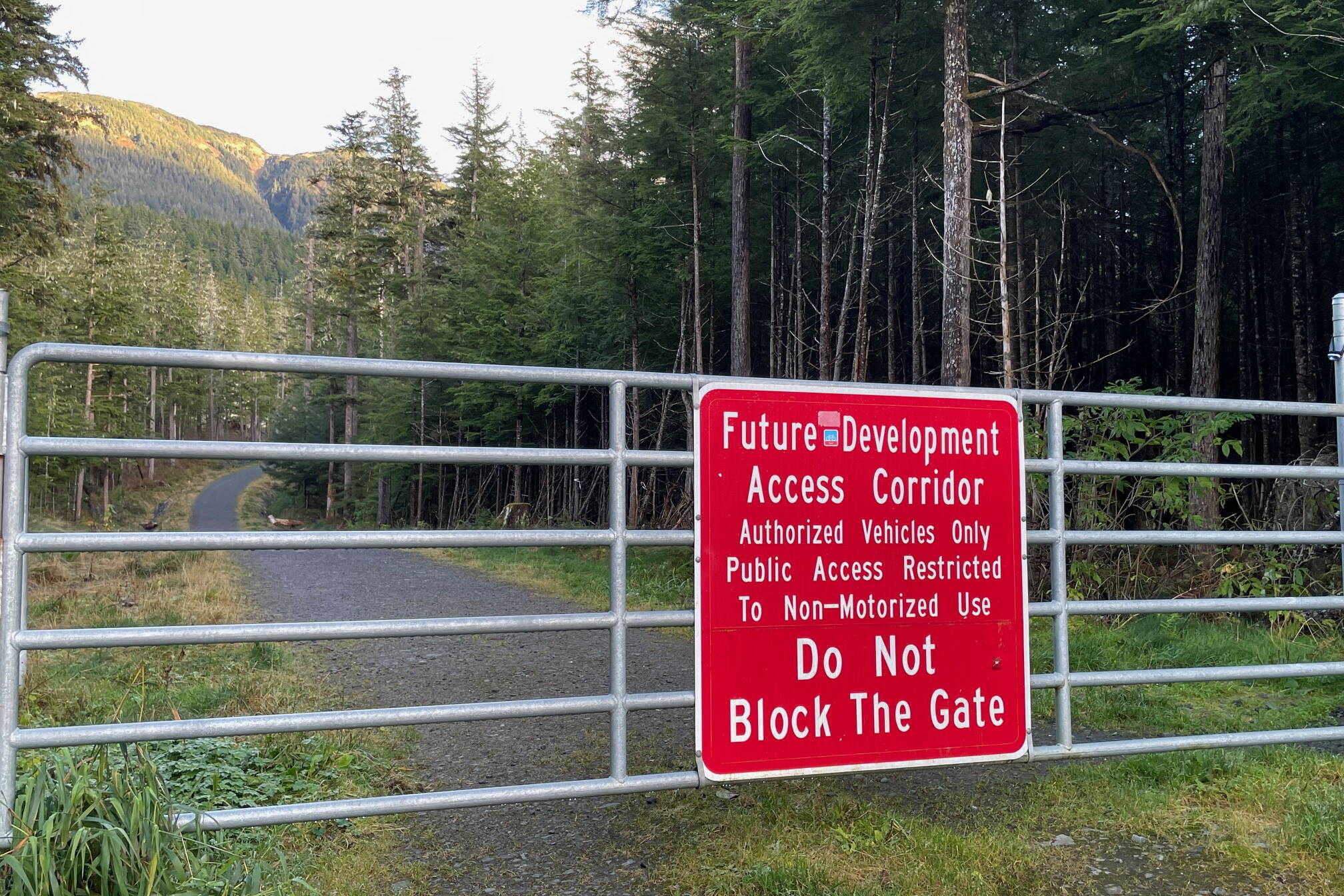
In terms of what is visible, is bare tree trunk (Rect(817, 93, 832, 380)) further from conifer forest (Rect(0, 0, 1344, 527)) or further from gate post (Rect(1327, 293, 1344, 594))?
gate post (Rect(1327, 293, 1344, 594))

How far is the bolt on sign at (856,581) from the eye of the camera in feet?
10.6

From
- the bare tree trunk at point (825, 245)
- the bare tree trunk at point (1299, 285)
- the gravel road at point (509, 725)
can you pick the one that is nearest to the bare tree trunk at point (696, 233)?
the bare tree trunk at point (825, 245)

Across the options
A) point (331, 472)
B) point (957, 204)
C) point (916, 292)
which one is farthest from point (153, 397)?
point (957, 204)

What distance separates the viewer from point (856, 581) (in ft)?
11.1

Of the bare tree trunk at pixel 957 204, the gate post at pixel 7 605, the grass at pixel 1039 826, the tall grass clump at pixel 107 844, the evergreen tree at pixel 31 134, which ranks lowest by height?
the grass at pixel 1039 826

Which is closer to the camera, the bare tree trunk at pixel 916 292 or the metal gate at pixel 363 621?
the metal gate at pixel 363 621

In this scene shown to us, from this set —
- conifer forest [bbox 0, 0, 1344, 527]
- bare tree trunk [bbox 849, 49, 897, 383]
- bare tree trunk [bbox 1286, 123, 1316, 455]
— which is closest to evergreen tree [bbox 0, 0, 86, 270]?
conifer forest [bbox 0, 0, 1344, 527]

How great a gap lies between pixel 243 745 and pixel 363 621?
2397 mm

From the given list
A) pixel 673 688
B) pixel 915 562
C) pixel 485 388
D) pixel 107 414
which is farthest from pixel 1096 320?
pixel 107 414

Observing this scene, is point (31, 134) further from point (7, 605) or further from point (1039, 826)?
point (1039, 826)

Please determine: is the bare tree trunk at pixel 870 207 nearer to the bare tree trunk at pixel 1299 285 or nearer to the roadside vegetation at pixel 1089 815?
the bare tree trunk at pixel 1299 285

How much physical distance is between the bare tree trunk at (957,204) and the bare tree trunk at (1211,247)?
4123 millimetres

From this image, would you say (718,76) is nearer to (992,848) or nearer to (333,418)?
(992,848)

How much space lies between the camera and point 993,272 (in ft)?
71.9
